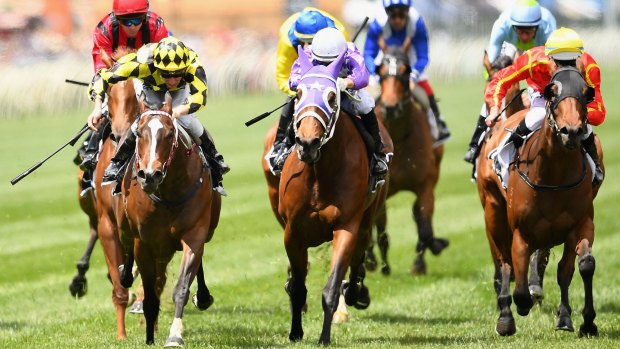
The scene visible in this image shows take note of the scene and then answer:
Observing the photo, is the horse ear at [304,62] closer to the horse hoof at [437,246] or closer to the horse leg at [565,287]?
the horse leg at [565,287]

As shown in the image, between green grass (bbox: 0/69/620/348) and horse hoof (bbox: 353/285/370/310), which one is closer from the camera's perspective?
green grass (bbox: 0/69/620/348)

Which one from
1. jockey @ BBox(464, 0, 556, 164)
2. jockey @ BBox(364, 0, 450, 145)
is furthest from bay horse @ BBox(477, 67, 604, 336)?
jockey @ BBox(364, 0, 450, 145)

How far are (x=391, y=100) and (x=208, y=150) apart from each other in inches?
153

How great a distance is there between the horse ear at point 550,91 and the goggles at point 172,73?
249cm

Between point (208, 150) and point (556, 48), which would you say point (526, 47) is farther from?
point (208, 150)

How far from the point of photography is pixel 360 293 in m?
10.9

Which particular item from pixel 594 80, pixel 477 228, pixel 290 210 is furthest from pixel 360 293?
pixel 477 228

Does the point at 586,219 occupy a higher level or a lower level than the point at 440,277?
higher

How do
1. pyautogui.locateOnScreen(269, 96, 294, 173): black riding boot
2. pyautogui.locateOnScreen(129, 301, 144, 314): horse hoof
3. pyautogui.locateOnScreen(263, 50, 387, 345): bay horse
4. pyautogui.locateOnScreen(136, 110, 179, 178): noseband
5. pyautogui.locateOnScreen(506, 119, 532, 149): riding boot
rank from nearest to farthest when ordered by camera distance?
pyautogui.locateOnScreen(136, 110, 179, 178): noseband → pyautogui.locateOnScreen(263, 50, 387, 345): bay horse → pyautogui.locateOnScreen(506, 119, 532, 149): riding boot → pyautogui.locateOnScreen(269, 96, 294, 173): black riding boot → pyautogui.locateOnScreen(129, 301, 144, 314): horse hoof

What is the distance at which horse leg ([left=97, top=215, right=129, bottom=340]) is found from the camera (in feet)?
32.4

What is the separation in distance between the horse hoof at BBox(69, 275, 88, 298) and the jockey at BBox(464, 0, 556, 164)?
3.65 meters

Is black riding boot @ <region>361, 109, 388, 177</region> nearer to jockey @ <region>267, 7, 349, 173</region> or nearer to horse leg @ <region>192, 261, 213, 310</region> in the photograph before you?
jockey @ <region>267, 7, 349, 173</region>

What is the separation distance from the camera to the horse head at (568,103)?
8633 millimetres

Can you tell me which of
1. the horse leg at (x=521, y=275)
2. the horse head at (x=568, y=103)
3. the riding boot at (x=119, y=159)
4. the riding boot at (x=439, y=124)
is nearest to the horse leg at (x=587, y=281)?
the horse leg at (x=521, y=275)
